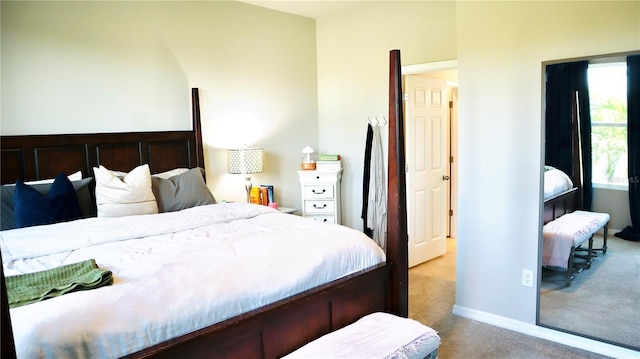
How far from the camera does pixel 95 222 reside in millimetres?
2684

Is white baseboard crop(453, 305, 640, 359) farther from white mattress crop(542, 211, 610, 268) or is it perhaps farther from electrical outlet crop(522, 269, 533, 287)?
white mattress crop(542, 211, 610, 268)

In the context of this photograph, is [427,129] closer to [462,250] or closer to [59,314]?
[462,250]

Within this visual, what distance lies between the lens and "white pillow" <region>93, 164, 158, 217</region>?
3.00 m

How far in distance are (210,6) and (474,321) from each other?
355 centimetres

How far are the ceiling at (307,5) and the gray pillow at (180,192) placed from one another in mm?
1956

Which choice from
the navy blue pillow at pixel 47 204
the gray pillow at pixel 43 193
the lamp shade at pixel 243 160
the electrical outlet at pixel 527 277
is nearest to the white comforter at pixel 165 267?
the navy blue pillow at pixel 47 204

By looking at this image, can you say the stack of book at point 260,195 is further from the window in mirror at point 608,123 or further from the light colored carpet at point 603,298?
the window in mirror at point 608,123

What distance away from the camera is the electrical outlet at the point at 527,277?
3.09 meters

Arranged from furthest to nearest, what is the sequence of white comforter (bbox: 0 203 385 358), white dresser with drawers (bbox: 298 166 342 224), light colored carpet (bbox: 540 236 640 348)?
white dresser with drawers (bbox: 298 166 342 224)
light colored carpet (bbox: 540 236 640 348)
white comforter (bbox: 0 203 385 358)

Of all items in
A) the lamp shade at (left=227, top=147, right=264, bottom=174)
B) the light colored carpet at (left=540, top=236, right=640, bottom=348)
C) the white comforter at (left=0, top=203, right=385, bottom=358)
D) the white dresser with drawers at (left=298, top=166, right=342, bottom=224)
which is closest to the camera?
the white comforter at (left=0, top=203, right=385, bottom=358)

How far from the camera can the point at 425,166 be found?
4605mm

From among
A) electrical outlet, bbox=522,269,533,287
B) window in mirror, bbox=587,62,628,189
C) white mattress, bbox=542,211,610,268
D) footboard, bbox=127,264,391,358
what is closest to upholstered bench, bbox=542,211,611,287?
white mattress, bbox=542,211,610,268

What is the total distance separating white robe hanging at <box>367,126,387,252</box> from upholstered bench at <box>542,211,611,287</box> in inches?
64.6

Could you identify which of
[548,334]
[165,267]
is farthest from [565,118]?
[165,267]
